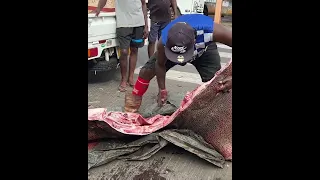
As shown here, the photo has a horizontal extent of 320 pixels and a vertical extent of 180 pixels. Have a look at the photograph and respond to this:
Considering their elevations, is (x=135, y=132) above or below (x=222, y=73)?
below

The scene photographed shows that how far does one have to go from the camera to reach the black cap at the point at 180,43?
2518 mm

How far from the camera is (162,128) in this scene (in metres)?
Result: 2.69

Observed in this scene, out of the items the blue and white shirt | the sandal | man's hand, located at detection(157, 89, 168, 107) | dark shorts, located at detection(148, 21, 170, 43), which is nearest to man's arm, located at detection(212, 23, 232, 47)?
the blue and white shirt

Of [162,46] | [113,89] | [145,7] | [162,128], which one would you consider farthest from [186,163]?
[145,7]

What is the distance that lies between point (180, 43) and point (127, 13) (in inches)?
87.2

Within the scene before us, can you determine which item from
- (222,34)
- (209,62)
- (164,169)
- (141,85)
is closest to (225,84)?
(222,34)

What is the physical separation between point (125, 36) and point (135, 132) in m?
2.24

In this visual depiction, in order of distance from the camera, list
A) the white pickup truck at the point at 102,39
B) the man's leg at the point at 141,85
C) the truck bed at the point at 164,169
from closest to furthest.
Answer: the truck bed at the point at 164,169 < the man's leg at the point at 141,85 < the white pickup truck at the point at 102,39

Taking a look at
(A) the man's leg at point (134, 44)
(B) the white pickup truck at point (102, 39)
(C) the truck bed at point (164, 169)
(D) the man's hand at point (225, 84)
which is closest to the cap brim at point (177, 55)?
(D) the man's hand at point (225, 84)

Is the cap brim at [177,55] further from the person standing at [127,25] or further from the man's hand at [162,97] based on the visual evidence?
the person standing at [127,25]

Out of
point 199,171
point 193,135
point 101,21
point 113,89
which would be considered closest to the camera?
point 199,171

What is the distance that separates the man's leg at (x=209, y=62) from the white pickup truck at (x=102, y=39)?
1.65 m
